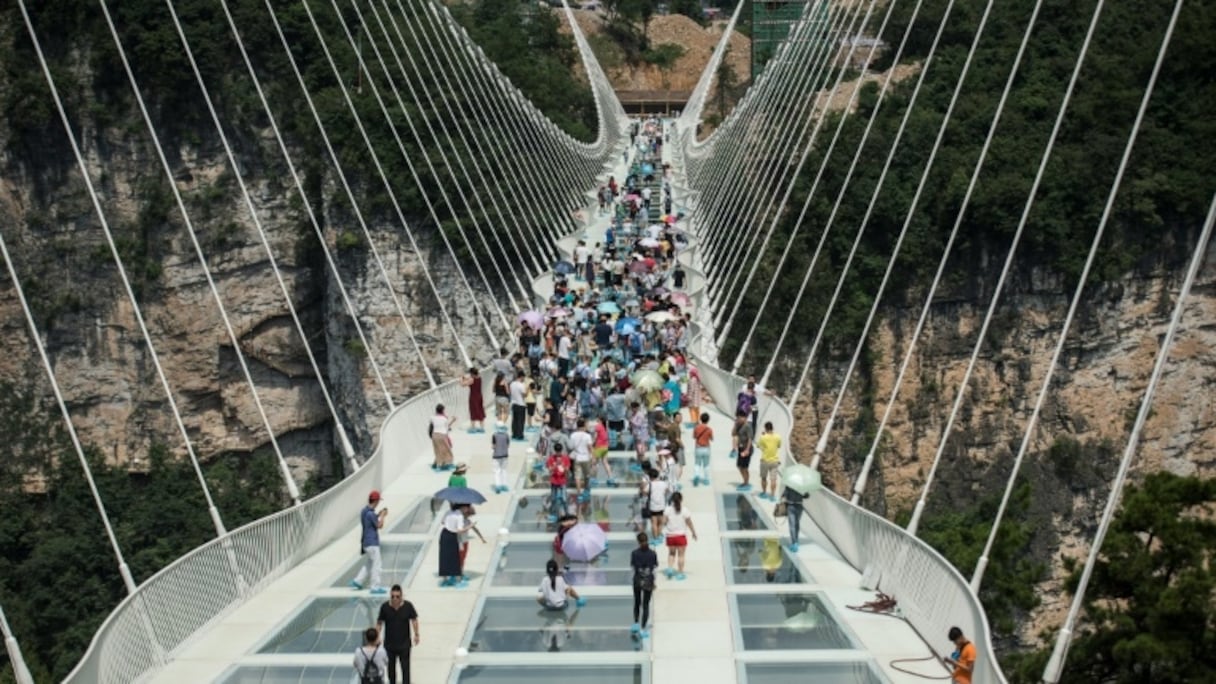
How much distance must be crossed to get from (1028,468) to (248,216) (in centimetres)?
2888

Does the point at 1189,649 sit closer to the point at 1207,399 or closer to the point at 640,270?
the point at 640,270

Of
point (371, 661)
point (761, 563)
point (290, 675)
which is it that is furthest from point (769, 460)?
point (371, 661)

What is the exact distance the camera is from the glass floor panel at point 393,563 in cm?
1427

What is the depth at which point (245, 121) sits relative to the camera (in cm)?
5394

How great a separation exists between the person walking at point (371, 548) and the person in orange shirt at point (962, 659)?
5.45m

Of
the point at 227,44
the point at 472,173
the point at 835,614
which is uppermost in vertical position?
the point at 227,44

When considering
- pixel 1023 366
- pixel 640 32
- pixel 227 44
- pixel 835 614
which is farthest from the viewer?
pixel 640 32

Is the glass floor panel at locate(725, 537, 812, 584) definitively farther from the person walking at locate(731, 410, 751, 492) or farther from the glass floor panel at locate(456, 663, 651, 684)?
the glass floor panel at locate(456, 663, 651, 684)

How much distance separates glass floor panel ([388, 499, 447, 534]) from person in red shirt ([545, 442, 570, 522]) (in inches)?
49.1

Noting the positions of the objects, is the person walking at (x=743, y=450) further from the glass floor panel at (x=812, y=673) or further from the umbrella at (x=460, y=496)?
the glass floor panel at (x=812, y=673)

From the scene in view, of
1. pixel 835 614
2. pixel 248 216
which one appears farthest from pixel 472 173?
pixel 835 614

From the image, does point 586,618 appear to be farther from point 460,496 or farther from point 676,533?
point 460,496

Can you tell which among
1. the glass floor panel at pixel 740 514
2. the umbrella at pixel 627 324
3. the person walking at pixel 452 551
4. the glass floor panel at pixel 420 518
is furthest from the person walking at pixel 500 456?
the umbrella at pixel 627 324

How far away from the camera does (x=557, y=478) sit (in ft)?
53.8
